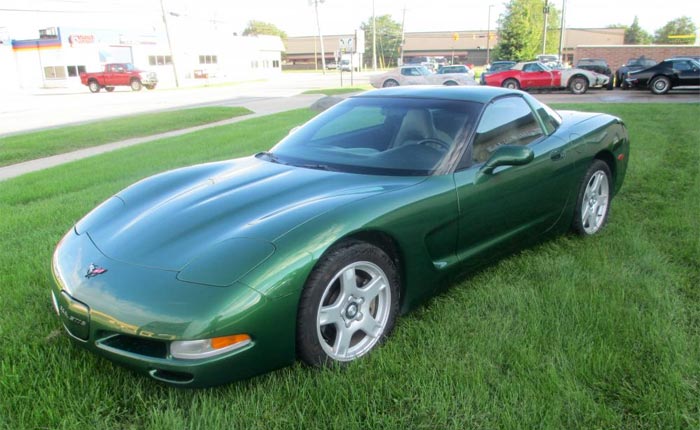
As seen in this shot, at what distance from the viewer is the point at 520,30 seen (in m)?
49.0

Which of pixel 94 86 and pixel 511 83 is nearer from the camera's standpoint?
pixel 511 83

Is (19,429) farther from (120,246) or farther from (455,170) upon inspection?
(455,170)

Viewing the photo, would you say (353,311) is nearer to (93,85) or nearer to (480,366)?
(480,366)

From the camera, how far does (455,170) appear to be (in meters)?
3.18

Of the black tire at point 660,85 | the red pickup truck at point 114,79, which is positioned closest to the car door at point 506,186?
the black tire at point 660,85

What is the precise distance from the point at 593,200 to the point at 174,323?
3471 mm

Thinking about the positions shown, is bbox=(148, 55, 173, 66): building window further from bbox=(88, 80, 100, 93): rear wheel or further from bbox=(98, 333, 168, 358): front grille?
bbox=(98, 333, 168, 358): front grille

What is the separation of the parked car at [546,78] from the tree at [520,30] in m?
27.3

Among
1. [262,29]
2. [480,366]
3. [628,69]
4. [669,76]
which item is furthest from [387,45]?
[480,366]

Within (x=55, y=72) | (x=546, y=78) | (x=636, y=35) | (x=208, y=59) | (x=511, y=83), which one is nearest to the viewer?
(x=546, y=78)

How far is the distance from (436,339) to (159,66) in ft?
166

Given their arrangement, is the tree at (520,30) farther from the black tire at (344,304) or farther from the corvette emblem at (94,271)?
the corvette emblem at (94,271)

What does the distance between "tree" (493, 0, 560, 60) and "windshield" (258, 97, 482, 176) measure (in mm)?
49455

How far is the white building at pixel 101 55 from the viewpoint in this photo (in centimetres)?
4147
